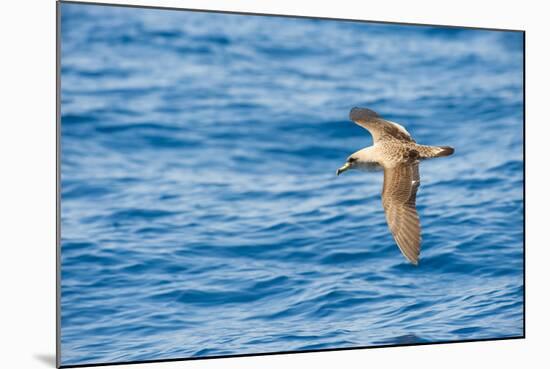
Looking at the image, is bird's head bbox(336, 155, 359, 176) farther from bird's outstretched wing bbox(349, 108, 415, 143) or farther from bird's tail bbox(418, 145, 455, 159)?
bird's tail bbox(418, 145, 455, 159)

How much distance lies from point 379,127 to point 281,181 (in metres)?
0.77

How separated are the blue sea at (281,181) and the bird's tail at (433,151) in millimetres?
86

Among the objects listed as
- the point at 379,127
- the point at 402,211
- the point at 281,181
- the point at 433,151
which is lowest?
the point at 402,211

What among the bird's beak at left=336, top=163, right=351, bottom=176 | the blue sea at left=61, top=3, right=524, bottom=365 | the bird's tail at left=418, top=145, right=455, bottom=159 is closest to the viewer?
the blue sea at left=61, top=3, right=524, bottom=365

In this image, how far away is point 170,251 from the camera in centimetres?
595

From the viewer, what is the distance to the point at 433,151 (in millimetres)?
6230

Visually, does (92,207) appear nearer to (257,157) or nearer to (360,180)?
(257,157)

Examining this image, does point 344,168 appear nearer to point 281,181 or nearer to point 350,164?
point 350,164

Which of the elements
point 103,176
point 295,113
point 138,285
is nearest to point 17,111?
point 103,176

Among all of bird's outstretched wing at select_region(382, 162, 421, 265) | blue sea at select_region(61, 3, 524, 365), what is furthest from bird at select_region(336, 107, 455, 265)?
blue sea at select_region(61, 3, 524, 365)

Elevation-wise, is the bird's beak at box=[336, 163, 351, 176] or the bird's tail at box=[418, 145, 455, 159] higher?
the bird's tail at box=[418, 145, 455, 159]

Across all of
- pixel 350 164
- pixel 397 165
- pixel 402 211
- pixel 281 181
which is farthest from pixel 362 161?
pixel 281 181

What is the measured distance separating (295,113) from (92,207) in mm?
1612

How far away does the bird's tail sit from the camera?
6215 millimetres
